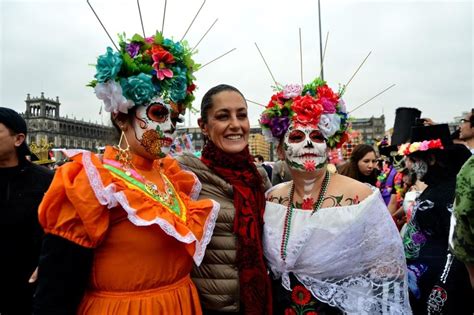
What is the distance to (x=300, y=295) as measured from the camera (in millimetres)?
2586

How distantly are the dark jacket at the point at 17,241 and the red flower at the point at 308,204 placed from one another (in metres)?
2.26

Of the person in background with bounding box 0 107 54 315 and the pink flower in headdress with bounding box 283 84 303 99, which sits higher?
the pink flower in headdress with bounding box 283 84 303 99

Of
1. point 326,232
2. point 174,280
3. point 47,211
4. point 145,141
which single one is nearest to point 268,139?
point 326,232

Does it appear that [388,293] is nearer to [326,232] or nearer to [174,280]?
[326,232]

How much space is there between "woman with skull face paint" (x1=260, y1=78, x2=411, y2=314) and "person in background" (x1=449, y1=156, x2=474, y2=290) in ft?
2.73

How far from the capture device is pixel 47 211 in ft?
6.14

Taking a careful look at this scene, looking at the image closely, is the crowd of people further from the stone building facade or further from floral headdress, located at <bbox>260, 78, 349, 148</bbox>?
the stone building facade

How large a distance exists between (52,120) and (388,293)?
8890cm

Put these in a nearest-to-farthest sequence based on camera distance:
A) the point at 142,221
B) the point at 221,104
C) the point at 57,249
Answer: the point at 57,249, the point at 142,221, the point at 221,104

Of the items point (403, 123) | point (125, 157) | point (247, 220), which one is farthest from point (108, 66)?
point (403, 123)

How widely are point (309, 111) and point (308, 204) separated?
0.68 m

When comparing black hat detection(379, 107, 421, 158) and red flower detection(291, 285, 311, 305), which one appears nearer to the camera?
red flower detection(291, 285, 311, 305)

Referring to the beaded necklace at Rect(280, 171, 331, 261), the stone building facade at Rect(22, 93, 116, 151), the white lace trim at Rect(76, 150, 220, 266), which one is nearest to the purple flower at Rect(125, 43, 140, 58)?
the white lace trim at Rect(76, 150, 220, 266)

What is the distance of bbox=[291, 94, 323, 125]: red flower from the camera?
2846 mm
